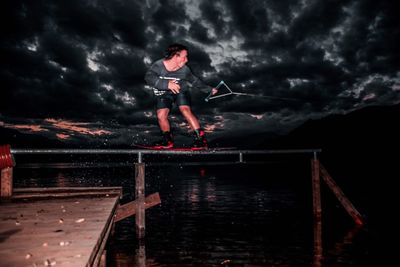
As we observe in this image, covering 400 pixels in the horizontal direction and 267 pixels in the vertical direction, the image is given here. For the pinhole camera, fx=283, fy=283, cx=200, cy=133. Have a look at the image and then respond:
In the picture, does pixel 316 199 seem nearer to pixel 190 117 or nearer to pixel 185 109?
pixel 190 117

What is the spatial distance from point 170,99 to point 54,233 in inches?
199

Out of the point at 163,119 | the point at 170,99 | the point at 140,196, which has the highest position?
the point at 170,99

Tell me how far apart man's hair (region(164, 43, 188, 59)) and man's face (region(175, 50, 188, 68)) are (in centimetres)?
8

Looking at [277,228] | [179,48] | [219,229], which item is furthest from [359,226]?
[179,48]

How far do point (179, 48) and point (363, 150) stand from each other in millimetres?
167650

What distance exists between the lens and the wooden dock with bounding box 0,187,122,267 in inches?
112

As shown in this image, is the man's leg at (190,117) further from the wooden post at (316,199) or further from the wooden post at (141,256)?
the wooden post at (316,199)

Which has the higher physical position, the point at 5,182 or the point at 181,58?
the point at 181,58

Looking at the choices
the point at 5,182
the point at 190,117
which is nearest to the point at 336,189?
the point at 190,117

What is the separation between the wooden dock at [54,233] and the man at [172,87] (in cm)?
277

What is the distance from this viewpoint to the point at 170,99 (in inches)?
324

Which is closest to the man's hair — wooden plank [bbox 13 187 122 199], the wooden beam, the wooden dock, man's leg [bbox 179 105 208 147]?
man's leg [bbox 179 105 208 147]

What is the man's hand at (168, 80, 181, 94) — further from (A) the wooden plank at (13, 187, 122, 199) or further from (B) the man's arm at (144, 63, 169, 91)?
(A) the wooden plank at (13, 187, 122, 199)

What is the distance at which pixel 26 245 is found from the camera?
335 centimetres
